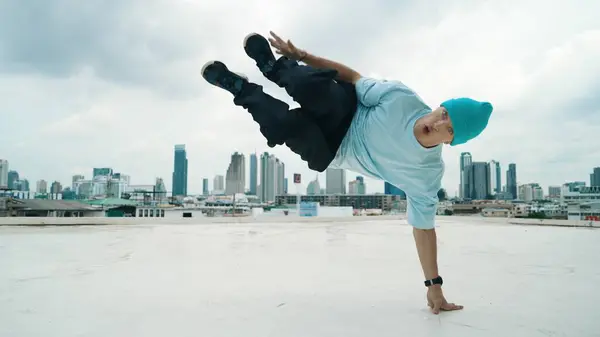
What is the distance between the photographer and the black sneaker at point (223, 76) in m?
1.95

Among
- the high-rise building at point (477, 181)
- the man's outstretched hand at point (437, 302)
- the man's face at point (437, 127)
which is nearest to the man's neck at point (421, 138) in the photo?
the man's face at point (437, 127)

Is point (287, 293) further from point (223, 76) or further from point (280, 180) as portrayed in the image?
point (280, 180)

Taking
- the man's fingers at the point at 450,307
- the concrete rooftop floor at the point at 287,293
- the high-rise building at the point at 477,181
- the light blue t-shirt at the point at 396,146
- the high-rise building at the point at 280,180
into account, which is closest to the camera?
the concrete rooftop floor at the point at 287,293

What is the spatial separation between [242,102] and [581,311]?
1.85 meters

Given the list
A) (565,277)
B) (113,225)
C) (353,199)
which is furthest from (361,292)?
(353,199)

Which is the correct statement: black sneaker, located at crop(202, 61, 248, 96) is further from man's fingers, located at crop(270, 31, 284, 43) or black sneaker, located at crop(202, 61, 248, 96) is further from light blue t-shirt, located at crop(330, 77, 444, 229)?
light blue t-shirt, located at crop(330, 77, 444, 229)

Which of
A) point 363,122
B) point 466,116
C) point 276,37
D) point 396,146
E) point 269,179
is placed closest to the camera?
point 466,116

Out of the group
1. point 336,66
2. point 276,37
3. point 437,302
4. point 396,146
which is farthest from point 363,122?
point 437,302

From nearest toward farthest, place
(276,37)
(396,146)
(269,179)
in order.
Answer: (396,146), (276,37), (269,179)

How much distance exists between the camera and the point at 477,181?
138 feet

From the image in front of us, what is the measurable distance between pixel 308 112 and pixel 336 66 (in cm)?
32

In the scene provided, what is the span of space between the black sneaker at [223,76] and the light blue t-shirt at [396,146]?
60cm

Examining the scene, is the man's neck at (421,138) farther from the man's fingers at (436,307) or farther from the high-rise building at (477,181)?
the high-rise building at (477,181)

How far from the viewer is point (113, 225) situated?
722 cm
